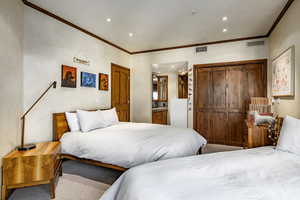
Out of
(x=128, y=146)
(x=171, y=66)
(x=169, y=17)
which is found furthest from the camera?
(x=171, y=66)

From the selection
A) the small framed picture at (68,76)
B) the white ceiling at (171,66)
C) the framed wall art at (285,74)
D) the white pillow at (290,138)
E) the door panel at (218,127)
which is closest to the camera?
the white pillow at (290,138)

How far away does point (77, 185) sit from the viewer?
2.31m

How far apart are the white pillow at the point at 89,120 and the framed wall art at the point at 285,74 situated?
335 cm

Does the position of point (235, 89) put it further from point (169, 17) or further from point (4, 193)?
point (4, 193)

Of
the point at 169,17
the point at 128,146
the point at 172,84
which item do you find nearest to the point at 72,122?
the point at 128,146

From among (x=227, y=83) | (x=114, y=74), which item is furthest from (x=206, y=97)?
(x=114, y=74)

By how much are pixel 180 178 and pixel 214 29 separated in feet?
11.3

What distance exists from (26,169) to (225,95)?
4419mm

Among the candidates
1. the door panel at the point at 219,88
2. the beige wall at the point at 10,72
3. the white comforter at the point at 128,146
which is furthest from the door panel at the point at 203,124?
the beige wall at the point at 10,72

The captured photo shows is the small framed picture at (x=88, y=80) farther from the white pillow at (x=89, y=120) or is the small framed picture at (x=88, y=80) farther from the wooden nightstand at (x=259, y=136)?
the wooden nightstand at (x=259, y=136)

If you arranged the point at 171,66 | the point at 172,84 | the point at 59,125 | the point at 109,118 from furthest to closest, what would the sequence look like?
the point at 172,84 < the point at 171,66 < the point at 109,118 < the point at 59,125

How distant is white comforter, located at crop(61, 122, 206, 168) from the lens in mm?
2111

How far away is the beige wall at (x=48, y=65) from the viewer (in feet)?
8.54

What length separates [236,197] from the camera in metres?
0.89
